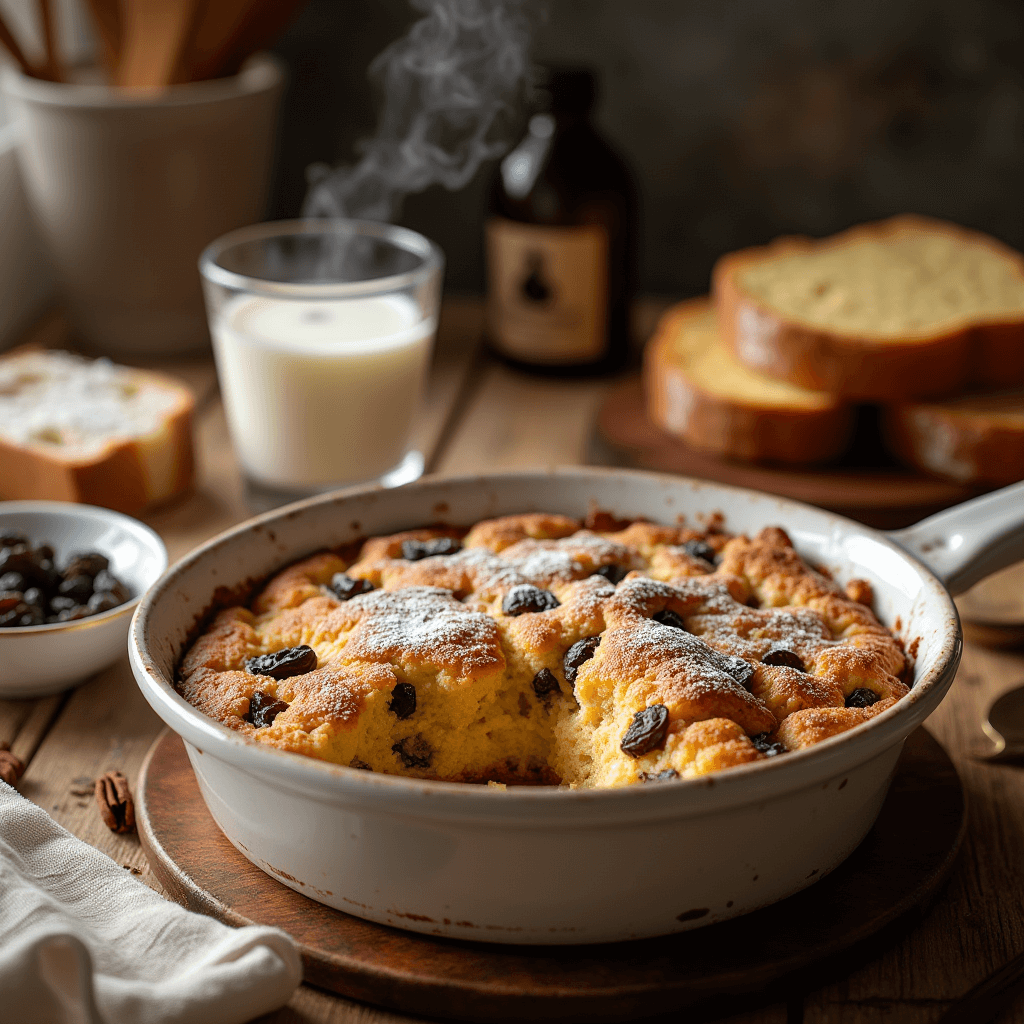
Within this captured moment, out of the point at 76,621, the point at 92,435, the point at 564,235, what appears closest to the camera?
the point at 76,621

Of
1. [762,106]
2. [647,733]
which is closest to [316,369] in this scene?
[647,733]

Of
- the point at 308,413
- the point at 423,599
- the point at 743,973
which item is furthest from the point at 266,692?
the point at 308,413

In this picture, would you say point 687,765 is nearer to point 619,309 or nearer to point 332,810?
point 332,810

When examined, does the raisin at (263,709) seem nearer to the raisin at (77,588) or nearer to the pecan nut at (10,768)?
the pecan nut at (10,768)

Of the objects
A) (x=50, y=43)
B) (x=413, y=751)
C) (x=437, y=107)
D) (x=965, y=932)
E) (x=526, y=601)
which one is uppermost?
(x=50, y=43)

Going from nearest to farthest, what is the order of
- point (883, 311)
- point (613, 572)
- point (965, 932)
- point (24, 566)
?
point (965, 932) → point (613, 572) → point (24, 566) → point (883, 311)

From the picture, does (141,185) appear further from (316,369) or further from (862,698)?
(862,698)

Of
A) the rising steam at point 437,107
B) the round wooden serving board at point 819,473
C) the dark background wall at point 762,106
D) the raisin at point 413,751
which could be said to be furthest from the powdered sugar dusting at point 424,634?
the dark background wall at point 762,106

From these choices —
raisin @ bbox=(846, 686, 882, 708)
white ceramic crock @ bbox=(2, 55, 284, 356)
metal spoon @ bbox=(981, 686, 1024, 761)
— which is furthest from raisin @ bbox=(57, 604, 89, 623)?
white ceramic crock @ bbox=(2, 55, 284, 356)
